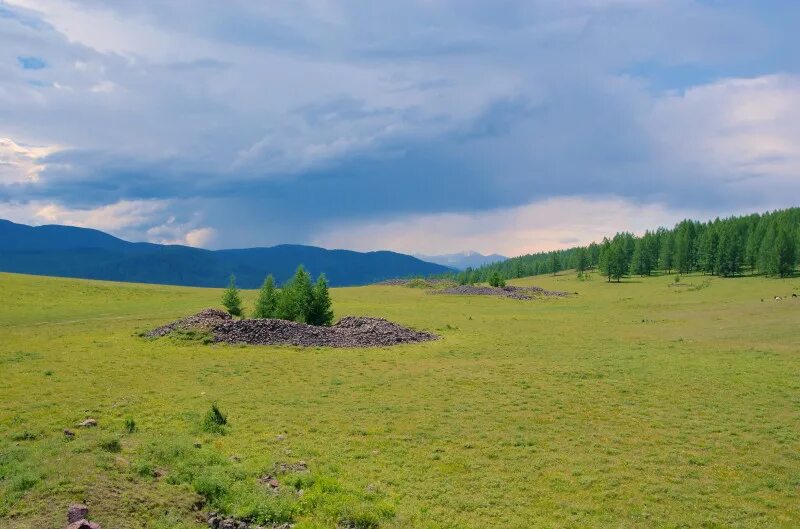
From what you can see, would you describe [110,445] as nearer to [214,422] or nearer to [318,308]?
[214,422]

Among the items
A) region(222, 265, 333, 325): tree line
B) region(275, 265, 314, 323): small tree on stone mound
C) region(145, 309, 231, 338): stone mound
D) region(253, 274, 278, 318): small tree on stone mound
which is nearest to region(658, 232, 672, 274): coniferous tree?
region(222, 265, 333, 325): tree line

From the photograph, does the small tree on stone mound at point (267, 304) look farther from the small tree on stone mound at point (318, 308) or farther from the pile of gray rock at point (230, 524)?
the pile of gray rock at point (230, 524)

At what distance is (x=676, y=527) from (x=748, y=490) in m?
4.28

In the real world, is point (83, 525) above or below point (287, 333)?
below

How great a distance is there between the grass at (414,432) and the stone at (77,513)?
0.22 metres

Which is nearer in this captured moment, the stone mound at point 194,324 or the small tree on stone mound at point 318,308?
the stone mound at point 194,324

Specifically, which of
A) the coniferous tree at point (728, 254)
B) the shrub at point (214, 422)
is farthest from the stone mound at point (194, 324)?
the coniferous tree at point (728, 254)

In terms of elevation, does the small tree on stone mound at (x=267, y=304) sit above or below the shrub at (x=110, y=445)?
above

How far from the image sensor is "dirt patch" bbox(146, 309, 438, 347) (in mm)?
45562

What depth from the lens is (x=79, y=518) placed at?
1255 cm

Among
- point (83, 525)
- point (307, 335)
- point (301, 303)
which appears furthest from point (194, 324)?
point (83, 525)

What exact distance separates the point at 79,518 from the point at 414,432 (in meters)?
13.1

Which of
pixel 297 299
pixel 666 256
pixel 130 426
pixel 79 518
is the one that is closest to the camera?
pixel 79 518

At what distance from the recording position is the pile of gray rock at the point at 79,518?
479 inches
